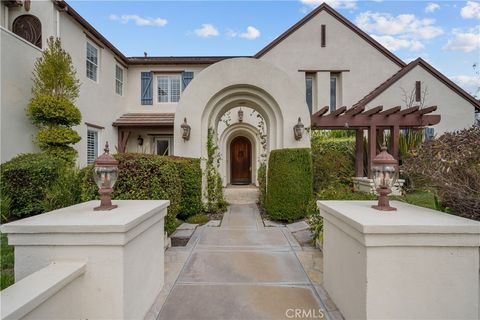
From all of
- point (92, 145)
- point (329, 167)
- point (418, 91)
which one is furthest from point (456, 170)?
point (92, 145)

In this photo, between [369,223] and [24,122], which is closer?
[369,223]

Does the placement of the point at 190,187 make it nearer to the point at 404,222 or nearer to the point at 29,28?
the point at 404,222

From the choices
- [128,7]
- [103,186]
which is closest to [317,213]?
[103,186]

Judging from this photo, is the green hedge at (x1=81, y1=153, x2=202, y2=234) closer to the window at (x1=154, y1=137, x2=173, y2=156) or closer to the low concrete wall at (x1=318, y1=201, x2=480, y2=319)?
the low concrete wall at (x1=318, y1=201, x2=480, y2=319)

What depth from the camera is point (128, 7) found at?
798cm

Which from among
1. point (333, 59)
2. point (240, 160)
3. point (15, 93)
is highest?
point (333, 59)

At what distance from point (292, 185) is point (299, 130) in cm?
166

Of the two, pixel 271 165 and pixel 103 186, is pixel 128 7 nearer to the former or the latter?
pixel 271 165

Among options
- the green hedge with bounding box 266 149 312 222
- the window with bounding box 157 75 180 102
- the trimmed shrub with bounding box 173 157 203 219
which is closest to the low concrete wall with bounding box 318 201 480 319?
the green hedge with bounding box 266 149 312 222

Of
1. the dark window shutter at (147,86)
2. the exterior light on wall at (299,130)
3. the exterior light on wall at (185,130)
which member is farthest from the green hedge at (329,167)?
the dark window shutter at (147,86)

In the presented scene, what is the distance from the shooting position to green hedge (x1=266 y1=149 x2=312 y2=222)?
670 cm

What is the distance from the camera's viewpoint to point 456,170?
9.50ft

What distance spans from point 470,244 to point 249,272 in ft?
8.93

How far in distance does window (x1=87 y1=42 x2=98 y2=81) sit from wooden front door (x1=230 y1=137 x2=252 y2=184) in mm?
8473
